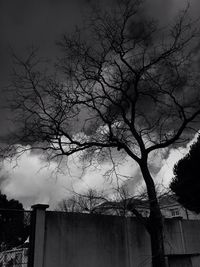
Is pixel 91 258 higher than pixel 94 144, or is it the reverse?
pixel 94 144

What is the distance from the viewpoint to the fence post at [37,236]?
8.54 meters

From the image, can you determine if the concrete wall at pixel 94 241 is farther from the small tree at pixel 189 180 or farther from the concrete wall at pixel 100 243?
the small tree at pixel 189 180

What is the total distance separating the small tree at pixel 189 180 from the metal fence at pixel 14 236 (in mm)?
10855

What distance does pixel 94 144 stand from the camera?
35.6 feet

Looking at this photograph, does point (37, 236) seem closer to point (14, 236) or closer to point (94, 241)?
point (14, 236)

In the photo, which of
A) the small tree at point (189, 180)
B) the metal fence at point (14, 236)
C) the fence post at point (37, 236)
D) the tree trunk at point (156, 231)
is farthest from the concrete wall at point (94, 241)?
the small tree at point (189, 180)

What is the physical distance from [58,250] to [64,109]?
183 inches

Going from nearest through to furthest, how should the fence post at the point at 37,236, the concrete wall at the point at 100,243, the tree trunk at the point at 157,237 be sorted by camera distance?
the fence post at the point at 37,236, the concrete wall at the point at 100,243, the tree trunk at the point at 157,237

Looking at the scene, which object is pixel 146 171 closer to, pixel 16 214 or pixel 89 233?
pixel 89 233

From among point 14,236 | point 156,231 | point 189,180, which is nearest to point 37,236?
point 14,236

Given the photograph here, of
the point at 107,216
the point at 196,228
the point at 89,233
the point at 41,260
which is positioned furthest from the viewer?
the point at 196,228

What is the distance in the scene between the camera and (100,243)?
1012 cm

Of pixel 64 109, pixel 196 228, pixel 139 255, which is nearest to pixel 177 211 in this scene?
pixel 196 228

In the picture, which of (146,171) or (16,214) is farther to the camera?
(146,171)
